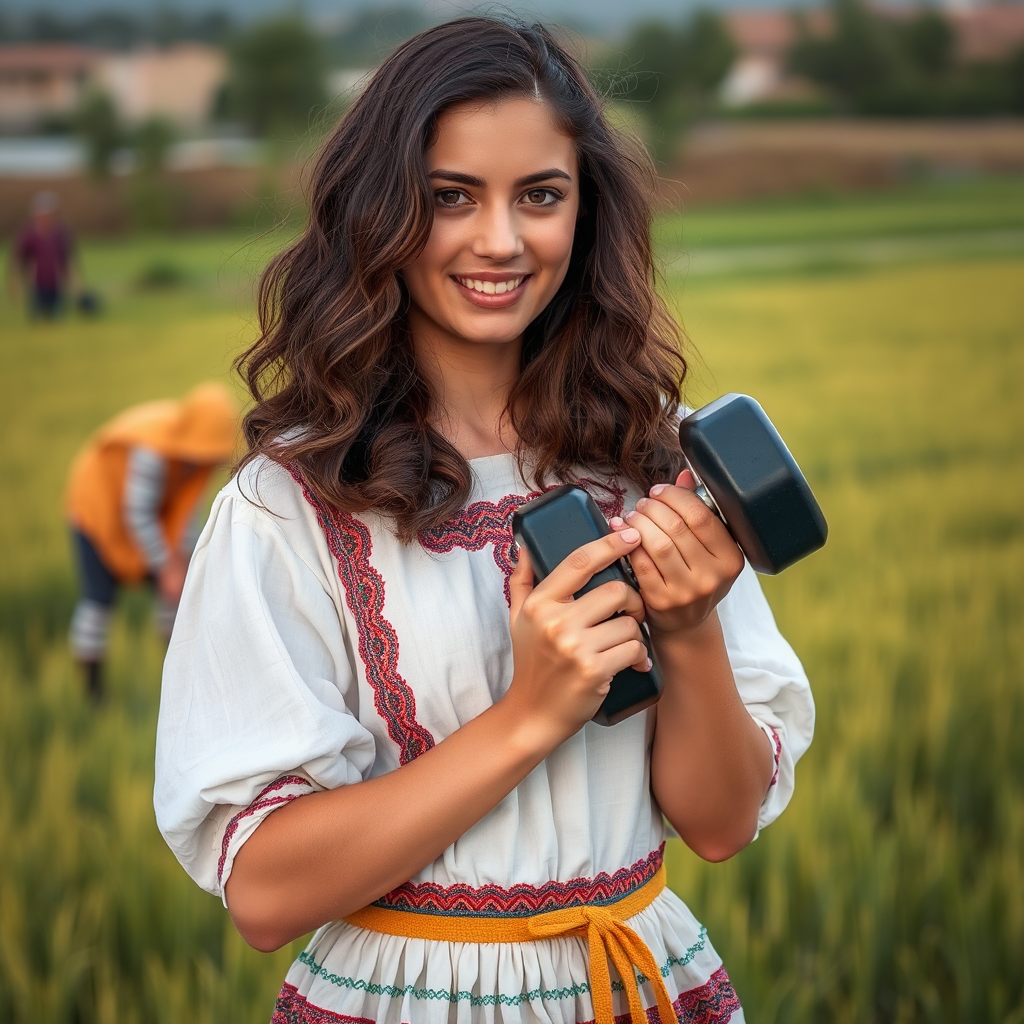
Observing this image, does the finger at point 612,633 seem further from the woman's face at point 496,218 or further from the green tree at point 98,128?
the green tree at point 98,128

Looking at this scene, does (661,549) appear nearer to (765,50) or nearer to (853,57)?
(853,57)

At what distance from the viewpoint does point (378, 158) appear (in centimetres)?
92

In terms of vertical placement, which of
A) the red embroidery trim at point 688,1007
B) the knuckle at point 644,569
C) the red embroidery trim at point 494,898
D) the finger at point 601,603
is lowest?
the red embroidery trim at point 688,1007

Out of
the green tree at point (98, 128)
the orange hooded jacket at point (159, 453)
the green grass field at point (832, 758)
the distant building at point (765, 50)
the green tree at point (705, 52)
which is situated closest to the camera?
the green grass field at point (832, 758)

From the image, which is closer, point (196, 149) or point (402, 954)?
point (402, 954)

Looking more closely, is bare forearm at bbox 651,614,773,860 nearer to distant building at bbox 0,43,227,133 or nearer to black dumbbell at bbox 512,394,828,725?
black dumbbell at bbox 512,394,828,725

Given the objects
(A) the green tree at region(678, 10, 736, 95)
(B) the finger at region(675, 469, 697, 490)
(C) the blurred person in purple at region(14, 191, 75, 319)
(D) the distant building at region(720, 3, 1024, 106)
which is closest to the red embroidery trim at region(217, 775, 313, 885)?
(B) the finger at region(675, 469, 697, 490)

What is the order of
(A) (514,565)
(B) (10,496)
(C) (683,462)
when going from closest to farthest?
(A) (514,565)
(C) (683,462)
(B) (10,496)

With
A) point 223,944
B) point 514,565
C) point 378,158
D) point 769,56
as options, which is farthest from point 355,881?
point 769,56

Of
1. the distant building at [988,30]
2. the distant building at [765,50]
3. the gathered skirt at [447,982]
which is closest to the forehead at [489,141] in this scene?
the gathered skirt at [447,982]

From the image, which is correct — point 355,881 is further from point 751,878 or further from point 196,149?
point 196,149

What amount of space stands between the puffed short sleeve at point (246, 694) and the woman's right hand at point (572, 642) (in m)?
0.13

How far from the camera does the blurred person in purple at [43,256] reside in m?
7.33

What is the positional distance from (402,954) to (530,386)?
1.52 ft
